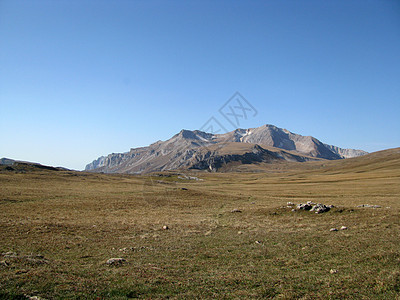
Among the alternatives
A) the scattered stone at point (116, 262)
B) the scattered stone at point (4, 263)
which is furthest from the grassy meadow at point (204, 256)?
the scattered stone at point (116, 262)

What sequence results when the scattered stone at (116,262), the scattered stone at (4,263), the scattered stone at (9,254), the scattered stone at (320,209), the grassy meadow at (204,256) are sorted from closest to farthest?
the grassy meadow at (204,256) → the scattered stone at (4,263) → the scattered stone at (116,262) → the scattered stone at (9,254) → the scattered stone at (320,209)

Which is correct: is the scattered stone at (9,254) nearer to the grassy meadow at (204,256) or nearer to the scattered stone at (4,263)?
the grassy meadow at (204,256)

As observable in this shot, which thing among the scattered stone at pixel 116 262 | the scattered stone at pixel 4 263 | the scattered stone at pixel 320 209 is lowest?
the scattered stone at pixel 116 262

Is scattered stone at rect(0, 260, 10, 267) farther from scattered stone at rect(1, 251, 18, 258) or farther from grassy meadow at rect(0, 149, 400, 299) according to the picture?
scattered stone at rect(1, 251, 18, 258)

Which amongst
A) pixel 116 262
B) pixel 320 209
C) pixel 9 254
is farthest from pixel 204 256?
pixel 320 209

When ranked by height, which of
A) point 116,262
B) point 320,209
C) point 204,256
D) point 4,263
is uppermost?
point 4,263

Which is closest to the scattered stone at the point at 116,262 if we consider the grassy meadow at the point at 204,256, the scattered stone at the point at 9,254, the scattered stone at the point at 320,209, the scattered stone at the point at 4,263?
the grassy meadow at the point at 204,256

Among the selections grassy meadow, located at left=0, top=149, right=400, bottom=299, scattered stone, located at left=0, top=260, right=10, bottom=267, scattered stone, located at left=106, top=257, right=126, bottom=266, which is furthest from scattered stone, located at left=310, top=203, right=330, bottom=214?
scattered stone, located at left=0, top=260, right=10, bottom=267

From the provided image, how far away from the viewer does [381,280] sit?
13.0 metres

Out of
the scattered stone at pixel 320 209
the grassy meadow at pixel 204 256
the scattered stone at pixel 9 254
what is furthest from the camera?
the scattered stone at pixel 320 209

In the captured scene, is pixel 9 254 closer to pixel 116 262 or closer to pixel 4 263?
pixel 4 263

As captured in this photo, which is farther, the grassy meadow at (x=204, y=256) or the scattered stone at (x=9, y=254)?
the scattered stone at (x=9, y=254)

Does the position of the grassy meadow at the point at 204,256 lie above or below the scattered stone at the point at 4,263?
below

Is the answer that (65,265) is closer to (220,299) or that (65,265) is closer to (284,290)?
(220,299)
